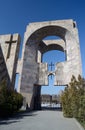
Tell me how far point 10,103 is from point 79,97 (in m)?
6.05

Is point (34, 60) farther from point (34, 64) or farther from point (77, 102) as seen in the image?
point (77, 102)

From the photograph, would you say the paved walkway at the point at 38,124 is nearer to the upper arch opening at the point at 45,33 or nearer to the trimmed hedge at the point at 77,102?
the trimmed hedge at the point at 77,102

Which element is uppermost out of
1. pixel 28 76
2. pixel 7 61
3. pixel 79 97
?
pixel 7 61

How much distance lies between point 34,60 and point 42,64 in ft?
5.35

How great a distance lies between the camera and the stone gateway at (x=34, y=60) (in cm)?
2381

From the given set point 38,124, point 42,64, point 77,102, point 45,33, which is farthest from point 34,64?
point 38,124

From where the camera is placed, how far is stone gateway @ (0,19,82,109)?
23.8 metres

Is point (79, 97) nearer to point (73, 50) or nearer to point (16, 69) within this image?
point (73, 50)

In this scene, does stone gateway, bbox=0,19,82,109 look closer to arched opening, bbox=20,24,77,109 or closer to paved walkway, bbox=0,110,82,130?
arched opening, bbox=20,24,77,109

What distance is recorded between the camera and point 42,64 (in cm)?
2638

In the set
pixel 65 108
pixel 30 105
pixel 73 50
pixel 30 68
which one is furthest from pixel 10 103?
pixel 73 50

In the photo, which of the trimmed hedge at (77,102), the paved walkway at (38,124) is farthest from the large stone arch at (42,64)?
the paved walkway at (38,124)

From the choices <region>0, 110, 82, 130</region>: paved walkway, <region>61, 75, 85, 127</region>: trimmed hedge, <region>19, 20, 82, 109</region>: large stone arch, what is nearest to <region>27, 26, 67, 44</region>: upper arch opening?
<region>19, 20, 82, 109</region>: large stone arch

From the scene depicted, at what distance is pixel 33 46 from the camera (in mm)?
26969
